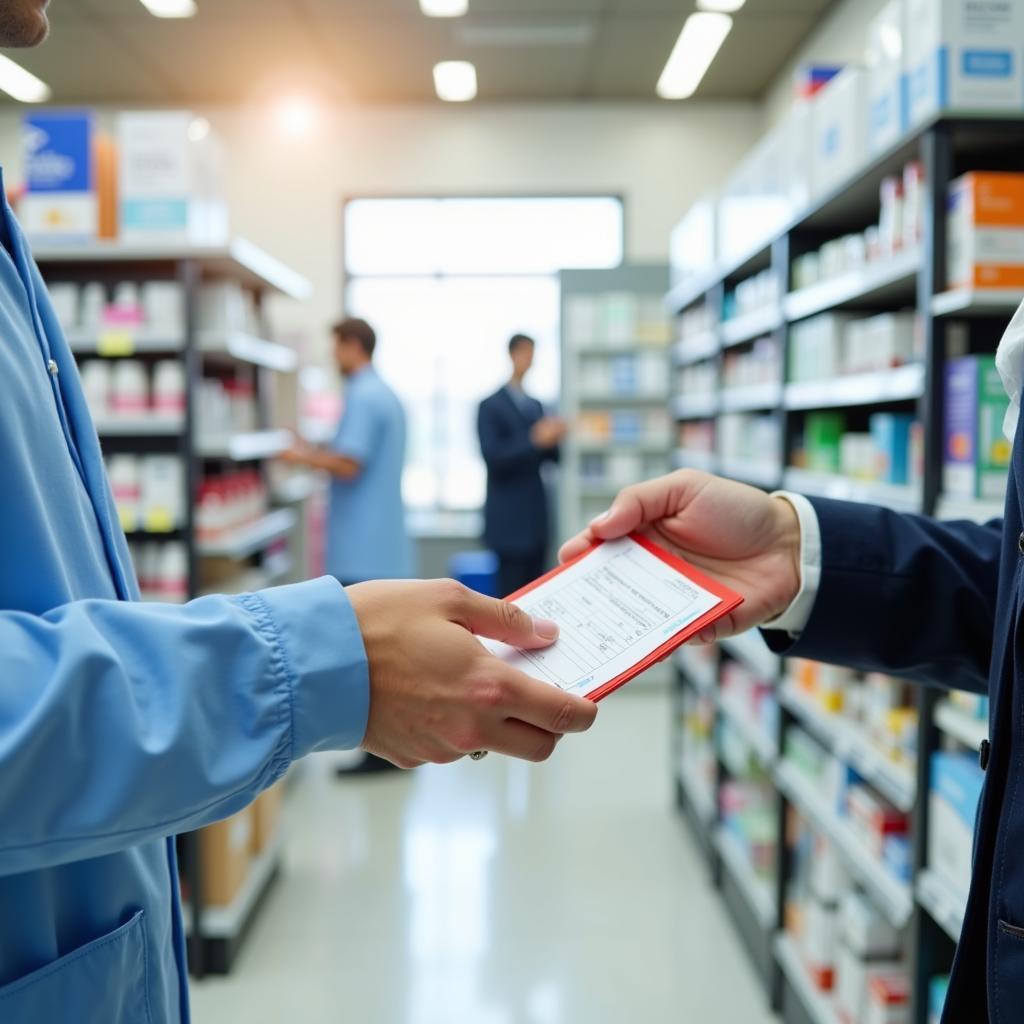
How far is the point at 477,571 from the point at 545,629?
639 cm

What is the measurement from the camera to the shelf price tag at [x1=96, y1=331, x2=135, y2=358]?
10.6 ft

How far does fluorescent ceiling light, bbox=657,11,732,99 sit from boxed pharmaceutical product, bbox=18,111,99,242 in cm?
470

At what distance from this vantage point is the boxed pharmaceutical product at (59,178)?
3.31m

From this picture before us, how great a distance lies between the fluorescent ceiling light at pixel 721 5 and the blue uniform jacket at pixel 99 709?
634cm

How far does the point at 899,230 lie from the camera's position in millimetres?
2283

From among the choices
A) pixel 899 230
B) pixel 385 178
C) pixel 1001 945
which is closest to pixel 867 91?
pixel 899 230

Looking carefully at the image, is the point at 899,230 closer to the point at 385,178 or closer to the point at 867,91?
the point at 867,91

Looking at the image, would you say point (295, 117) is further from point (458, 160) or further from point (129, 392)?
point (129, 392)

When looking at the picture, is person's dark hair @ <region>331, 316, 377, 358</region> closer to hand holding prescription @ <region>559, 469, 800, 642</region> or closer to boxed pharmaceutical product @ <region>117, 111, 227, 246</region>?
boxed pharmaceutical product @ <region>117, 111, 227, 246</region>

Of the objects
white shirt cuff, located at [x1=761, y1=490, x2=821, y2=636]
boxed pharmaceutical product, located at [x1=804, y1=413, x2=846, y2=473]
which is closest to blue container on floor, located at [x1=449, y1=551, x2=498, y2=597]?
boxed pharmaceutical product, located at [x1=804, y1=413, x2=846, y2=473]

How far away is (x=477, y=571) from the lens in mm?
7602

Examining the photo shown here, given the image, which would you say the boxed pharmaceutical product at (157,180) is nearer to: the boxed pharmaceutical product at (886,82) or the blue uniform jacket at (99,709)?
the boxed pharmaceutical product at (886,82)

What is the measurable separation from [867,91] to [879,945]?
204 centimetres

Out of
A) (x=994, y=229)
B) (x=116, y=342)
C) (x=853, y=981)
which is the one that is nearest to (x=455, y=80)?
(x=116, y=342)
